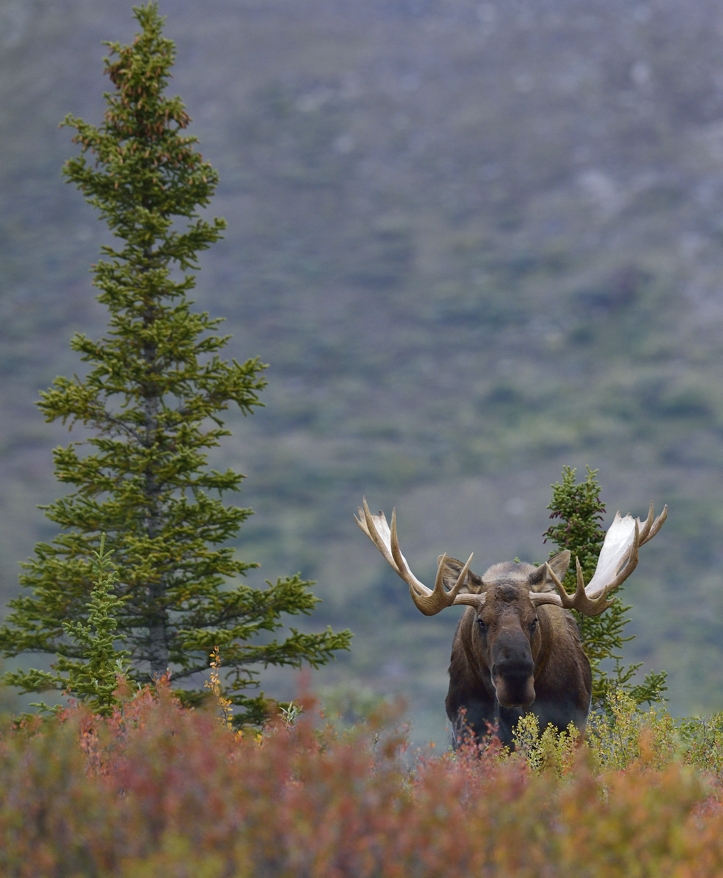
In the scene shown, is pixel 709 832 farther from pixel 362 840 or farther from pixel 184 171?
pixel 184 171

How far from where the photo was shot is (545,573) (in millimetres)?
11844

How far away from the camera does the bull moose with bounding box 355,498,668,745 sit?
1095 cm

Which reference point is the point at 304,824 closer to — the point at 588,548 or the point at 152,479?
the point at 152,479

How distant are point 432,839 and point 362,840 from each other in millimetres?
427

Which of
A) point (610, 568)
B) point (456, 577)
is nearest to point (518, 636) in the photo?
point (456, 577)

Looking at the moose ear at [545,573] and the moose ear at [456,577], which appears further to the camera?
the moose ear at [456,577]

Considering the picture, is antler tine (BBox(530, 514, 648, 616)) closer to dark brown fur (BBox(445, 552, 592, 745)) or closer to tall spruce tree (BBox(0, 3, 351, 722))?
dark brown fur (BBox(445, 552, 592, 745))

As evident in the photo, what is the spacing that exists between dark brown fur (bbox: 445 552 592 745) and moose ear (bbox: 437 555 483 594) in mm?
10

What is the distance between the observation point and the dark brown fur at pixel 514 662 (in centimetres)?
1085

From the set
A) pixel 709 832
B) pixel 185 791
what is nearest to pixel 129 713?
pixel 185 791

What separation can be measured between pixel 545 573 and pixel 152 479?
14.1ft

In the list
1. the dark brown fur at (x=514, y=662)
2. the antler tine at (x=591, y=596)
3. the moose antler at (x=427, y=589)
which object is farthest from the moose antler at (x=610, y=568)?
the moose antler at (x=427, y=589)

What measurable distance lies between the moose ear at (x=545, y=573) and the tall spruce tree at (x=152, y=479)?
2.07m

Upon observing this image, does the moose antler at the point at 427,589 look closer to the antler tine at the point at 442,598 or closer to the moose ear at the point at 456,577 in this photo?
the antler tine at the point at 442,598
